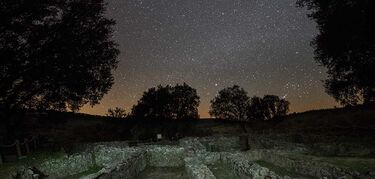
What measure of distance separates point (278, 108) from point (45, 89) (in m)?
51.0

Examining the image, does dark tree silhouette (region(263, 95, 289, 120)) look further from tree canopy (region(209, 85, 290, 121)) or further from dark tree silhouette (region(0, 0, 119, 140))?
dark tree silhouette (region(0, 0, 119, 140))

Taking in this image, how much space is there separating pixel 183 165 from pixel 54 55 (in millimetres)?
16387

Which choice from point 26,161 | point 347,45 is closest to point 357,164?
point 347,45

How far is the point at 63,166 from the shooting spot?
29281 millimetres

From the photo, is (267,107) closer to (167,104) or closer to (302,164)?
(167,104)

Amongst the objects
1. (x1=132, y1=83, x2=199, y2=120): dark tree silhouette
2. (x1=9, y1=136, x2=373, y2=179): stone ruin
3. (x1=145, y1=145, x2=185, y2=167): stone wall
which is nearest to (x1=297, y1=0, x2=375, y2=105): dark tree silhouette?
(x1=9, y1=136, x2=373, y2=179): stone ruin

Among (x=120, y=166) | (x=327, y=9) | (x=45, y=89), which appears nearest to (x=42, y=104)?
(x=45, y=89)

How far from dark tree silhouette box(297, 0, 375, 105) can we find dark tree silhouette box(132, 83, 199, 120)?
3474cm

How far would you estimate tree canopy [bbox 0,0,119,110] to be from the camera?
3662cm

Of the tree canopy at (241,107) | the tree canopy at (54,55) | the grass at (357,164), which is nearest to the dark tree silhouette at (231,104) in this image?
the tree canopy at (241,107)

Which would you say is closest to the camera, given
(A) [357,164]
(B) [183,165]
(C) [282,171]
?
(A) [357,164]

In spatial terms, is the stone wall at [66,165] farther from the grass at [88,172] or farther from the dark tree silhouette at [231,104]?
the dark tree silhouette at [231,104]

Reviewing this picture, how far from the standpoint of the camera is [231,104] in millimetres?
79125

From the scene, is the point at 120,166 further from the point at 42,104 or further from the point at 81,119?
the point at 81,119
